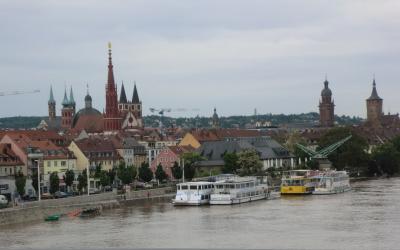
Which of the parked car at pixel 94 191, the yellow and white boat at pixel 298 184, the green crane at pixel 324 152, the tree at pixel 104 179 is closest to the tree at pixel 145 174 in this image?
the tree at pixel 104 179

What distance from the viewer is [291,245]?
43.4 metres

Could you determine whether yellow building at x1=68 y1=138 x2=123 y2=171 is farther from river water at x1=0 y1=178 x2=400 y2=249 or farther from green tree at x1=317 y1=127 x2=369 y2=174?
green tree at x1=317 y1=127 x2=369 y2=174

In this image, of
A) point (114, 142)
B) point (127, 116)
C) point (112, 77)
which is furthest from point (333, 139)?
point (127, 116)

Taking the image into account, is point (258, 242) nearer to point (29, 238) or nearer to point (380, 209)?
point (29, 238)

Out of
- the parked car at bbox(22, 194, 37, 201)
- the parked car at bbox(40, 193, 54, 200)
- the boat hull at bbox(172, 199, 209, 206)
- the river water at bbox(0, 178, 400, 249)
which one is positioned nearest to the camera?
the river water at bbox(0, 178, 400, 249)

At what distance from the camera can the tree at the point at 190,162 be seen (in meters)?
90.4

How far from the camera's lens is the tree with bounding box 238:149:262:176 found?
97.9 meters

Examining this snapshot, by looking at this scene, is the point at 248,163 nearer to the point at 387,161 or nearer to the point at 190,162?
the point at 190,162

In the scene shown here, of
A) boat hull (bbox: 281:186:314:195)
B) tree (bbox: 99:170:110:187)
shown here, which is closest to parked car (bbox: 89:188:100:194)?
tree (bbox: 99:170:110:187)

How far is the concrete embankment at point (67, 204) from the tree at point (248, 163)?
785 inches

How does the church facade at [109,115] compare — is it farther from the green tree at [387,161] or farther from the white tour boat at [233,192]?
the white tour boat at [233,192]

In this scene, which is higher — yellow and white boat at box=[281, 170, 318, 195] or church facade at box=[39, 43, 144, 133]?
church facade at box=[39, 43, 144, 133]

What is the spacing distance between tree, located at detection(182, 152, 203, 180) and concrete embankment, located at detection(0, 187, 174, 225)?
35.9 ft

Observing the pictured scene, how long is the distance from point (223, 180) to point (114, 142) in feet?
118
